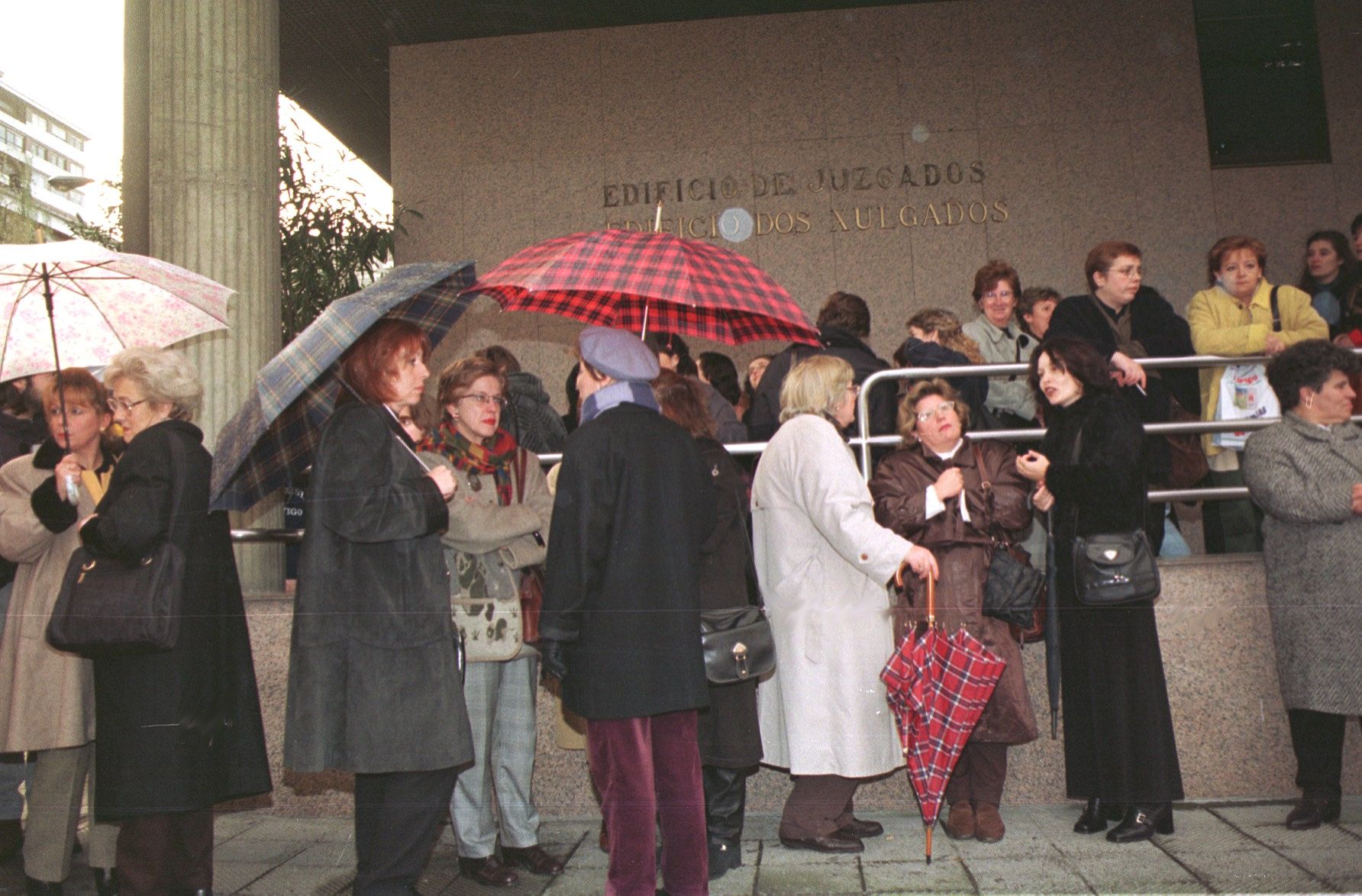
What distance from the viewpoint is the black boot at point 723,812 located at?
4.93 metres

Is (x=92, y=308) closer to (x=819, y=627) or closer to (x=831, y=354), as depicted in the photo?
(x=819, y=627)

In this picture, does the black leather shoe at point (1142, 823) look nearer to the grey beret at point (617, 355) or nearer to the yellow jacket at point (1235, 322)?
the yellow jacket at point (1235, 322)

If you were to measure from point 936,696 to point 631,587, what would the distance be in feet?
4.45

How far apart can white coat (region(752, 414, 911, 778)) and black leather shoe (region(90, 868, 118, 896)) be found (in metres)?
2.43

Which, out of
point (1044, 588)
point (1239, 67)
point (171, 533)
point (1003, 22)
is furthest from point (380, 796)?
point (1239, 67)

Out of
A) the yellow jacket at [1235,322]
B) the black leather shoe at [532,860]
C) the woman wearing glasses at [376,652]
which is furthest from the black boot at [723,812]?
the yellow jacket at [1235,322]

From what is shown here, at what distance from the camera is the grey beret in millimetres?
4324

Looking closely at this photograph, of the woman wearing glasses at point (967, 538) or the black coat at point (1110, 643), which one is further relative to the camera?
the woman wearing glasses at point (967, 538)

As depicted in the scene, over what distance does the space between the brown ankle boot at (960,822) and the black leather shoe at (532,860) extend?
1.54 m

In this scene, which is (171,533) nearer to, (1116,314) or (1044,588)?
(1044,588)

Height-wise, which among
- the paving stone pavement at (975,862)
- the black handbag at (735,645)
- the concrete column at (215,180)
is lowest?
the paving stone pavement at (975,862)

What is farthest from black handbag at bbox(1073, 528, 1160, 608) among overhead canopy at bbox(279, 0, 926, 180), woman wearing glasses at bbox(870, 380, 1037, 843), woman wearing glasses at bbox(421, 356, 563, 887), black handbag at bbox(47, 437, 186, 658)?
overhead canopy at bbox(279, 0, 926, 180)

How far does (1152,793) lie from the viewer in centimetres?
513

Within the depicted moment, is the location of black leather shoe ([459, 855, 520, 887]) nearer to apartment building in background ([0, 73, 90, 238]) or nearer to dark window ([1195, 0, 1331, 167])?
apartment building in background ([0, 73, 90, 238])
